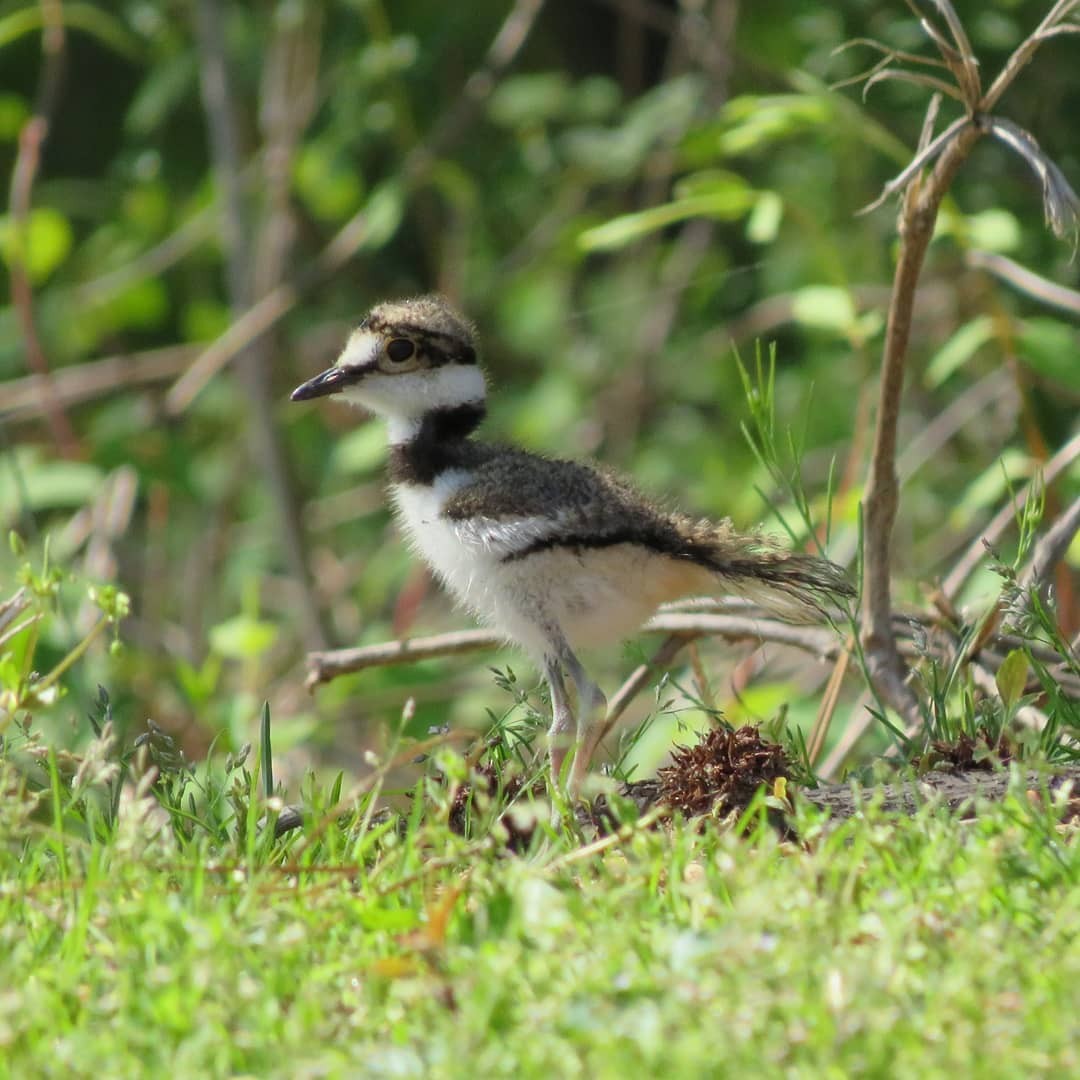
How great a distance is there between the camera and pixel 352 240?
7012 mm

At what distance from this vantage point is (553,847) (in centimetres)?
276

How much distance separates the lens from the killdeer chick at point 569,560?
133 inches

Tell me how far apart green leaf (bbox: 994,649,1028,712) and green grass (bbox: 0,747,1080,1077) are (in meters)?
0.54

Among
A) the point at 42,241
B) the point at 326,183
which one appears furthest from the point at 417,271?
the point at 42,241

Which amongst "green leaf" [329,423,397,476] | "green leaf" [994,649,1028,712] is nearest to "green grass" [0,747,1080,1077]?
"green leaf" [994,649,1028,712]

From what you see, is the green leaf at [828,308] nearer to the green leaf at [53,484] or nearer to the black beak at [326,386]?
the black beak at [326,386]

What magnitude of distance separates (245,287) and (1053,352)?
3.70 m

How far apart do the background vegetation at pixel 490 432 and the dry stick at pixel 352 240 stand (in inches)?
0.8

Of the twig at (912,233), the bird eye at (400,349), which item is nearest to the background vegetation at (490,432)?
the twig at (912,233)

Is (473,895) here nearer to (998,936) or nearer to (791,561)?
(998,936)

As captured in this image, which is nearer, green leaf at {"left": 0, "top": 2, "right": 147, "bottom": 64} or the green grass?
the green grass

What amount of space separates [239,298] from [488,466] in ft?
12.0

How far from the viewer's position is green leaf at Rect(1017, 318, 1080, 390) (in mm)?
4477

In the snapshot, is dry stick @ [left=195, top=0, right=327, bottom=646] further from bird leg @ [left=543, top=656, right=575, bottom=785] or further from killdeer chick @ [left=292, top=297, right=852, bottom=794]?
bird leg @ [left=543, top=656, right=575, bottom=785]
